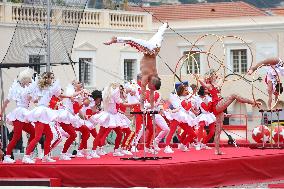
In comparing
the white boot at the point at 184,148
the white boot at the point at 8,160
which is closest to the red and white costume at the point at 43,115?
the white boot at the point at 8,160

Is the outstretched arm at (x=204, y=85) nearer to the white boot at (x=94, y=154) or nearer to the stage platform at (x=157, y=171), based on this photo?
the stage platform at (x=157, y=171)

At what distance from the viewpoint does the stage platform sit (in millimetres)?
15734

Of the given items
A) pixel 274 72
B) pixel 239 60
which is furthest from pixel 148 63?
pixel 239 60

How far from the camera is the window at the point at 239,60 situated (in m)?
38.0

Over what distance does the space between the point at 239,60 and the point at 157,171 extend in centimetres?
2297

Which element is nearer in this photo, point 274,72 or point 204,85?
point 204,85

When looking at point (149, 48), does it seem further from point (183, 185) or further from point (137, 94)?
point (183, 185)

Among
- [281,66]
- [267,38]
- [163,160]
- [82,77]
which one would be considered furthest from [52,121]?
[267,38]

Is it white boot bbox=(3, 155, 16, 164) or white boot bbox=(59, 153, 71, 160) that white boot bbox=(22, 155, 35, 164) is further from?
white boot bbox=(59, 153, 71, 160)

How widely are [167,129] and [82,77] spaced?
1514 cm

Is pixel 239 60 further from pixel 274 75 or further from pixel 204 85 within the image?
pixel 204 85

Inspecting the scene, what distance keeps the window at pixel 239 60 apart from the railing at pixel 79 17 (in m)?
3.84

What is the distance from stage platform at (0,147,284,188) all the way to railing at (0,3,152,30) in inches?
378

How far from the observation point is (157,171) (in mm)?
15562
